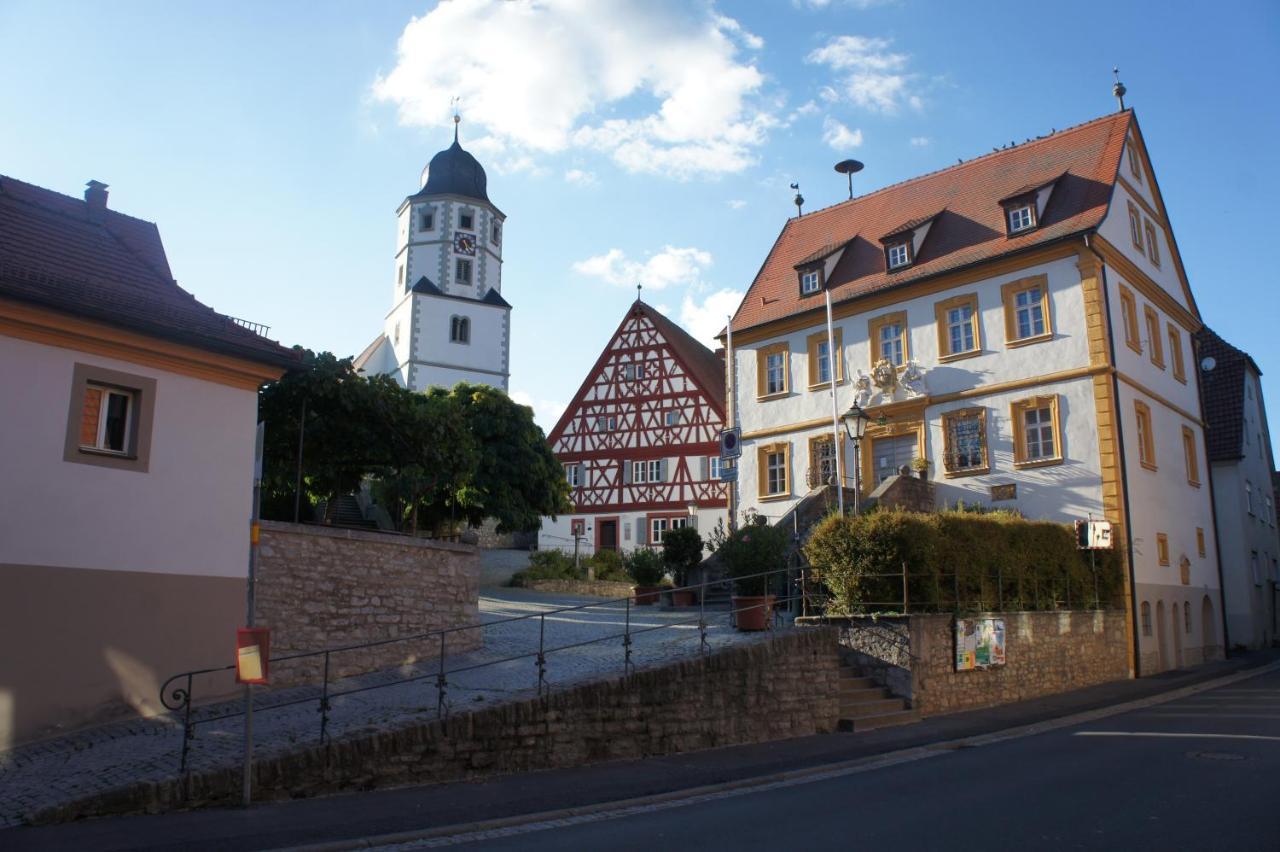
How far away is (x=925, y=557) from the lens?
1750 centimetres

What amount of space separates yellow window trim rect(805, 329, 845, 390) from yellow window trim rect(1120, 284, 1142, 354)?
24.3ft

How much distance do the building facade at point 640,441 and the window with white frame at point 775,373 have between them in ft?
45.5

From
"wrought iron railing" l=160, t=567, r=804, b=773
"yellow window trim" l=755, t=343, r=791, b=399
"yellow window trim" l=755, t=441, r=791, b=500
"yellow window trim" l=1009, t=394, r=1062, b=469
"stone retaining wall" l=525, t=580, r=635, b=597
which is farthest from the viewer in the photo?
"stone retaining wall" l=525, t=580, r=635, b=597

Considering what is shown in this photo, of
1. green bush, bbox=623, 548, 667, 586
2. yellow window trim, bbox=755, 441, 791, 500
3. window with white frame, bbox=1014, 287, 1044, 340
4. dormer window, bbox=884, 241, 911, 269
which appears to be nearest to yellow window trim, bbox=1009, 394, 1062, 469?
window with white frame, bbox=1014, 287, 1044, 340

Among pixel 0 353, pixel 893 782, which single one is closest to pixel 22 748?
pixel 0 353

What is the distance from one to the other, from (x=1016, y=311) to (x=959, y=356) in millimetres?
1820

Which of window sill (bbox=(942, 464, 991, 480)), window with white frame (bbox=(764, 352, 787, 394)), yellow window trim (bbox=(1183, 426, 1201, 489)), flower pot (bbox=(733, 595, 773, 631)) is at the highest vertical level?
window with white frame (bbox=(764, 352, 787, 394))

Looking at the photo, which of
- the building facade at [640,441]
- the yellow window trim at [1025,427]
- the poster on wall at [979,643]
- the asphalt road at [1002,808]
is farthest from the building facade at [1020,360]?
the building facade at [640,441]

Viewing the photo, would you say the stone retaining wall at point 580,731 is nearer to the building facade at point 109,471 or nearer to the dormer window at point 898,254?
the building facade at point 109,471

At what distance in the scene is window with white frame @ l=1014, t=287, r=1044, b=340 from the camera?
25859 millimetres

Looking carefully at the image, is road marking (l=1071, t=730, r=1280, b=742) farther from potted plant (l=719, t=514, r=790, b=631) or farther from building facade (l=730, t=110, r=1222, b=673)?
building facade (l=730, t=110, r=1222, b=673)

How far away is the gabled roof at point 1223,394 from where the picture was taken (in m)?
33.9

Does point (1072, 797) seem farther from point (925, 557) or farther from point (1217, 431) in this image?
point (1217, 431)

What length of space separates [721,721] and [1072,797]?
5.14 meters
